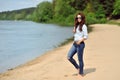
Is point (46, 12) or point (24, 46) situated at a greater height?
point (24, 46)

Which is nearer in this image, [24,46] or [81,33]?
[81,33]

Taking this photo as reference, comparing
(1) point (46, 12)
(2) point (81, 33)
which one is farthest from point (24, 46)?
(1) point (46, 12)

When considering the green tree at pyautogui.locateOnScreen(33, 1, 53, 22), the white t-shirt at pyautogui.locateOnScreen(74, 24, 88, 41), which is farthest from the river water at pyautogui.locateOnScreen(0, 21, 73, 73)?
the green tree at pyautogui.locateOnScreen(33, 1, 53, 22)

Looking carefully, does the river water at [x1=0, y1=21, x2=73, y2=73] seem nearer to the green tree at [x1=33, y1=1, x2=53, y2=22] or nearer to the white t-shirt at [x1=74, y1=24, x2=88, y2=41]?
the white t-shirt at [x1=74, y1=24, x2=88, y2=41]

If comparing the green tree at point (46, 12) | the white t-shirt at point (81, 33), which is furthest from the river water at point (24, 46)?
the green tree at point (46, 12)

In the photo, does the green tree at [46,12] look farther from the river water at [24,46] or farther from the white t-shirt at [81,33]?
the white t-shirt at [81,33]

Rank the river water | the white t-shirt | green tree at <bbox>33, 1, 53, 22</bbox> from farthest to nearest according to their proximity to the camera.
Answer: green tree at <bbox>33, 1, 53, 22</bbox>, the river water, the white t-shirt

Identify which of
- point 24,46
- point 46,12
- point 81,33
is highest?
point 81,33

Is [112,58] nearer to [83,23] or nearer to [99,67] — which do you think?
[99,67]

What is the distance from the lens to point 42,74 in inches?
523

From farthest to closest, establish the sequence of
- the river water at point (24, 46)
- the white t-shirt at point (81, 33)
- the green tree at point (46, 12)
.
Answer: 1. the green tree at point (46, 12)
2. the river water at point (24, 46)
3. the white t-shirt at point (81, 33)

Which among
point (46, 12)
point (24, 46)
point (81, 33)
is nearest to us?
point (81, 33)

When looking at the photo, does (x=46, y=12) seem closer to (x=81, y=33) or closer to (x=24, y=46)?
(x=24, y=46)

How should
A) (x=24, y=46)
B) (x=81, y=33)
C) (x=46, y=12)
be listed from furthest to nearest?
(x=46, y=12) → (x=24, y=46) → (x=81, y=33)
